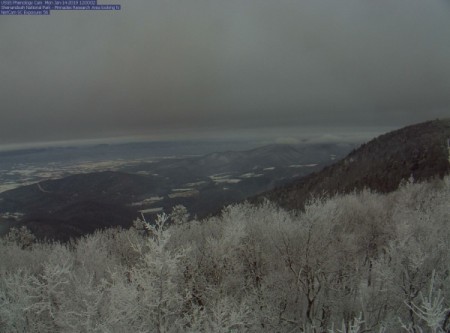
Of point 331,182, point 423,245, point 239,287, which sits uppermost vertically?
point 423,245

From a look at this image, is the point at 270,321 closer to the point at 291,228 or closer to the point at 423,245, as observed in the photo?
the point at 291,228

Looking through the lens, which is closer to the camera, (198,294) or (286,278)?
(198,294)

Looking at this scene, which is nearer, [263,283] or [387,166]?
[263,283]

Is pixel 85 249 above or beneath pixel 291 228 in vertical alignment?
beneath

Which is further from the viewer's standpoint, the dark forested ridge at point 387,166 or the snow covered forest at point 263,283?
the dark forested ridge at point 387,166

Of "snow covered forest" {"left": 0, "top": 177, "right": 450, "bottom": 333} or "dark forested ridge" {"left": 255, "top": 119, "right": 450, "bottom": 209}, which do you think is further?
"dark forested ridge" {"left": 255, "top": 119, "right": 450, "bottom": 209}

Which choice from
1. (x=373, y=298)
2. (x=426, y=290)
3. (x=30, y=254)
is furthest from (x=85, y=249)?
(x=426, y=290)

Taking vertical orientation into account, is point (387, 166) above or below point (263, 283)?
below

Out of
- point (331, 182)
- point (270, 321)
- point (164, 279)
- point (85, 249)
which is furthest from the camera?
point (331, 182)
